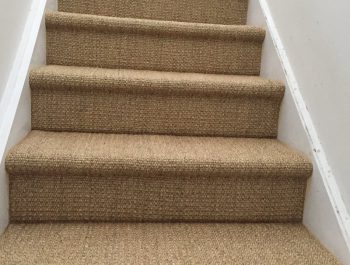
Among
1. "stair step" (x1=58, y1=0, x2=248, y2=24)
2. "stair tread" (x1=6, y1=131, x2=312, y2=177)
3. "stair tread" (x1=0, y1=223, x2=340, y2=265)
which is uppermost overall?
"stair step" (x1=58, y1=0, x2=248, y2=24)

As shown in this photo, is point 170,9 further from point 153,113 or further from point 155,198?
point 155,198

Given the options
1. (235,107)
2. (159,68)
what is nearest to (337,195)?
(235,107)

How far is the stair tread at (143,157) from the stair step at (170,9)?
26.0 inches

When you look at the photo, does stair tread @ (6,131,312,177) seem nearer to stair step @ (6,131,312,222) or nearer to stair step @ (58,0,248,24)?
stair step @ (6,131,312,222)

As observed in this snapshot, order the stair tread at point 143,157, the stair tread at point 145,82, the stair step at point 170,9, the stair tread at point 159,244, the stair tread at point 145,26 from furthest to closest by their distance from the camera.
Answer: the stair step at point 170,9 < the stair tread at point 145,26 < the stair tread at point 145,82 < the stair tread at point 143,157 < the stair tread at point 159,244

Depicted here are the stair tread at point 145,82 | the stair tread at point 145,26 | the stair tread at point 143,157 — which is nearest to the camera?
the stair tread at point 143,157

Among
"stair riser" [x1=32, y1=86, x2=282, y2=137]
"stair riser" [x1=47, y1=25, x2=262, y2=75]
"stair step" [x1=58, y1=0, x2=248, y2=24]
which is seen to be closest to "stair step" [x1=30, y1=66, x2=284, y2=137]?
"stair riser" [x1=32, y1=86, x2=282, y2=137]

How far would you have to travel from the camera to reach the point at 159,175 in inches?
39.2

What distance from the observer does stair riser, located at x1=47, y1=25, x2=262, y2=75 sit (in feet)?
4.38

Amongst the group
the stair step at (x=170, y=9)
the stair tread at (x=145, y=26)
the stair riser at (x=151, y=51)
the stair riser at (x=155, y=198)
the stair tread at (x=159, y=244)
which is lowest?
the stair tread at (x=159, y=244)

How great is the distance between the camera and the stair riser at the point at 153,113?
1162 mm

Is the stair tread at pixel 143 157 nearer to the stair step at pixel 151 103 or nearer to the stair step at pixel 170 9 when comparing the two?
the stair step at pixel 151 103

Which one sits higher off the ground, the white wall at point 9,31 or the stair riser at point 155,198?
the white wall at point 9,31

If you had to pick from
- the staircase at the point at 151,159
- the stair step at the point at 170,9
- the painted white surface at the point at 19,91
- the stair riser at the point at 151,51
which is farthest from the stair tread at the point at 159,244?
the stair step at the point at 170,9
